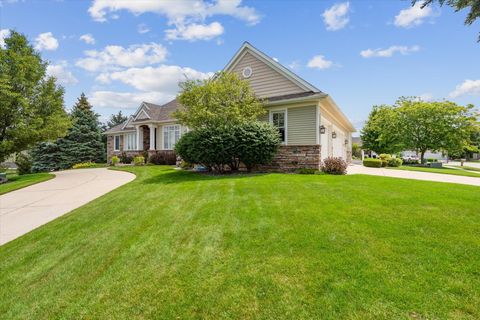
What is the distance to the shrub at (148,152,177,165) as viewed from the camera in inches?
760

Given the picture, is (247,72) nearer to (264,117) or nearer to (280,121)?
(264,117)

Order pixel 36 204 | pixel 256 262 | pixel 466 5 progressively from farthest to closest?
pixel 36 204 < pixel 256 262 < pixel 466 5

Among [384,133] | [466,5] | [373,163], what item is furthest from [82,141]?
[384,133]

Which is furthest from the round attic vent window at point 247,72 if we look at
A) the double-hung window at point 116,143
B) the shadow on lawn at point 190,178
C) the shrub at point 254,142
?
the double-hung window at point 116,143

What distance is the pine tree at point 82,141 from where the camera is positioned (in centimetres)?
2627

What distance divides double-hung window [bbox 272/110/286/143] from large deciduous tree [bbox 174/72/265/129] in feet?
3.34

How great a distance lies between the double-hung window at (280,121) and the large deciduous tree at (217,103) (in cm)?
102

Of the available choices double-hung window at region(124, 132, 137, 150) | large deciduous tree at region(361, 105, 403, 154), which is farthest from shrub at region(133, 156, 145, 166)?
large deciduous tree at region(361, 105, 403, 154)

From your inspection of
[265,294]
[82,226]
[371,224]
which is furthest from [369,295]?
[82,226]

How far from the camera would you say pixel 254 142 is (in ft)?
35.6

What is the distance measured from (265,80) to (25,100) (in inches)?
526

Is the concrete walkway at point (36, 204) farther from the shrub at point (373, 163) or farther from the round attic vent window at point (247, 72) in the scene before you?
the shrub at point (373, 163)

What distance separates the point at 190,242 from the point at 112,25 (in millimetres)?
→ 12591

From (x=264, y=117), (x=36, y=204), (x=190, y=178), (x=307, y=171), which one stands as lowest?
(x=36, y=204)
